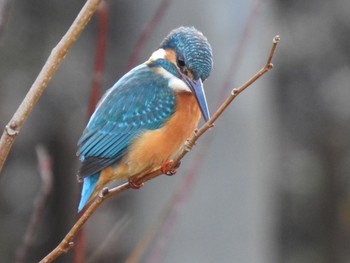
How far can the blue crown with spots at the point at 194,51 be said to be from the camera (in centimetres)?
252

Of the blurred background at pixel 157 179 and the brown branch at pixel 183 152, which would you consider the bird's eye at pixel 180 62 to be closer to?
the brown branch at pixel 183 152

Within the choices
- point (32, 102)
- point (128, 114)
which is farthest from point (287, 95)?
point (32, 102)

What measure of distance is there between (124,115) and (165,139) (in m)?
0.14

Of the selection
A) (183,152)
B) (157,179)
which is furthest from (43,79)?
(157,179)

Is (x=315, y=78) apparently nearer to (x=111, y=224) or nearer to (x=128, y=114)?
(x=111, y=224)

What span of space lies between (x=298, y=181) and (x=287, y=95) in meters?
0.54

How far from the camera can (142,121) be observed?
2.93m

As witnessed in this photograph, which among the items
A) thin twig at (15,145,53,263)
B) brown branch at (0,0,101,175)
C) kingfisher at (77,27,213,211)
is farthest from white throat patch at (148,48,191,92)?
brown branch at (0,0,101,175)

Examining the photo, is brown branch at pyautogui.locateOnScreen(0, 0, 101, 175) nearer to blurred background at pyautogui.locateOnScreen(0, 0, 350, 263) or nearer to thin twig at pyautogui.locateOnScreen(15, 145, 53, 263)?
thin twig at pyautogui.locateOnScreen(15, 145, 53, 263)

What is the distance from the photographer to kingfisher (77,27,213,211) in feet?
8.93

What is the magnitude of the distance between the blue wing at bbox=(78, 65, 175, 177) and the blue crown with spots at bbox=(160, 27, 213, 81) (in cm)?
21

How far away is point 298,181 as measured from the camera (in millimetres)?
6148

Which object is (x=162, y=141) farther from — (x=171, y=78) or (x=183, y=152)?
(x=183, y=152)

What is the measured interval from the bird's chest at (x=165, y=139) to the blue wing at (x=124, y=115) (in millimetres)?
24
